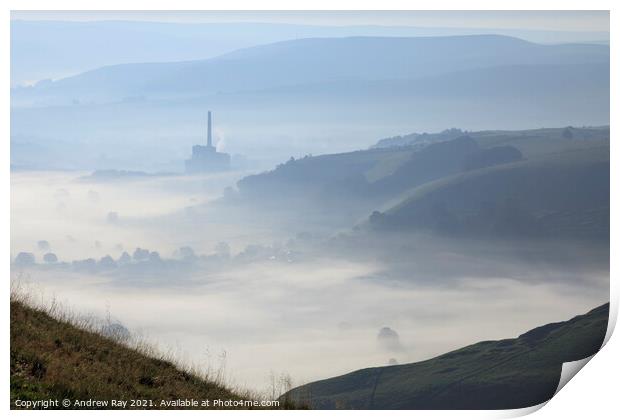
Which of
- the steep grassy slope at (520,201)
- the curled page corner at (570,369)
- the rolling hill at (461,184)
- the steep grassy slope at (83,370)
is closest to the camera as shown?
the steep grassy slope at (83,370)

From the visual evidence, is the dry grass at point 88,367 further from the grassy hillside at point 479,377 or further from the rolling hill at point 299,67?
the rolling hill at point 299,67

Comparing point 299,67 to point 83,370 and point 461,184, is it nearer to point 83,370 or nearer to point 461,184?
point 461,184

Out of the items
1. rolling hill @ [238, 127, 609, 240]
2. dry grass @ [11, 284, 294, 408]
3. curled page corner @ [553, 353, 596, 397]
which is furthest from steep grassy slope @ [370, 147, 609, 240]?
dry grass @ [11, 284, 294, 408]

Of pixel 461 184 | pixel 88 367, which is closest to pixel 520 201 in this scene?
pixel 461 184

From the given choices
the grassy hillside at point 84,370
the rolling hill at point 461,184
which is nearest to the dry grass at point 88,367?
the grassy hillside at point 84,370
